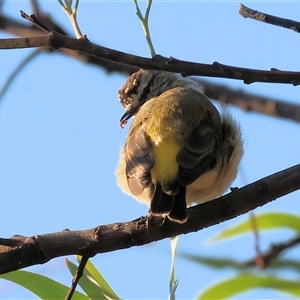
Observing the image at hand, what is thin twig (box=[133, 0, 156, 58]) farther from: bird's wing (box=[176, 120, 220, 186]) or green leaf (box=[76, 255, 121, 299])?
bird's wing (box=[176, 120, 220, 186])

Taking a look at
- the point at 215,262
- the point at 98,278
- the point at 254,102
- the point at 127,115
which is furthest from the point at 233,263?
the point at 127,115

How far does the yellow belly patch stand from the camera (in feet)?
8.91

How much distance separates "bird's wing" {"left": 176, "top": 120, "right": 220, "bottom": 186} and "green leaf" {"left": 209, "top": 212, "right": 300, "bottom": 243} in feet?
0.89

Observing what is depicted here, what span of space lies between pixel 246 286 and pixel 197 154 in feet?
2.41

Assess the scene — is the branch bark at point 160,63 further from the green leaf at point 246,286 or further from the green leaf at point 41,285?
the green leaf at point 41,285

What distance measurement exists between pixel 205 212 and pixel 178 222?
13 centimetres

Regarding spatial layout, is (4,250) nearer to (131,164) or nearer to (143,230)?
(143,230)

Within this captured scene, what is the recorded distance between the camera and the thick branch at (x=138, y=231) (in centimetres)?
214

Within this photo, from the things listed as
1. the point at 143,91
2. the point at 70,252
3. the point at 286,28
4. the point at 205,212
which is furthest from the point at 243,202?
the point at 143,91

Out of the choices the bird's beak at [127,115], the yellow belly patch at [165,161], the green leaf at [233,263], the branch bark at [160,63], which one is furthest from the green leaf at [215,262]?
the bird's beak at [127,115]

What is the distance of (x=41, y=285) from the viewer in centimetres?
220

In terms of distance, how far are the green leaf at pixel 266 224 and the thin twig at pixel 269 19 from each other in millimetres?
1017

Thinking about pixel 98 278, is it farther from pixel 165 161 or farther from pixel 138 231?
pixel 165 161

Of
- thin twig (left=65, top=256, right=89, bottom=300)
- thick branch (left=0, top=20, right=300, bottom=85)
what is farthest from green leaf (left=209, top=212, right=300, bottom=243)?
thick branch (left=0, top=20, right=300, bottom=85)
